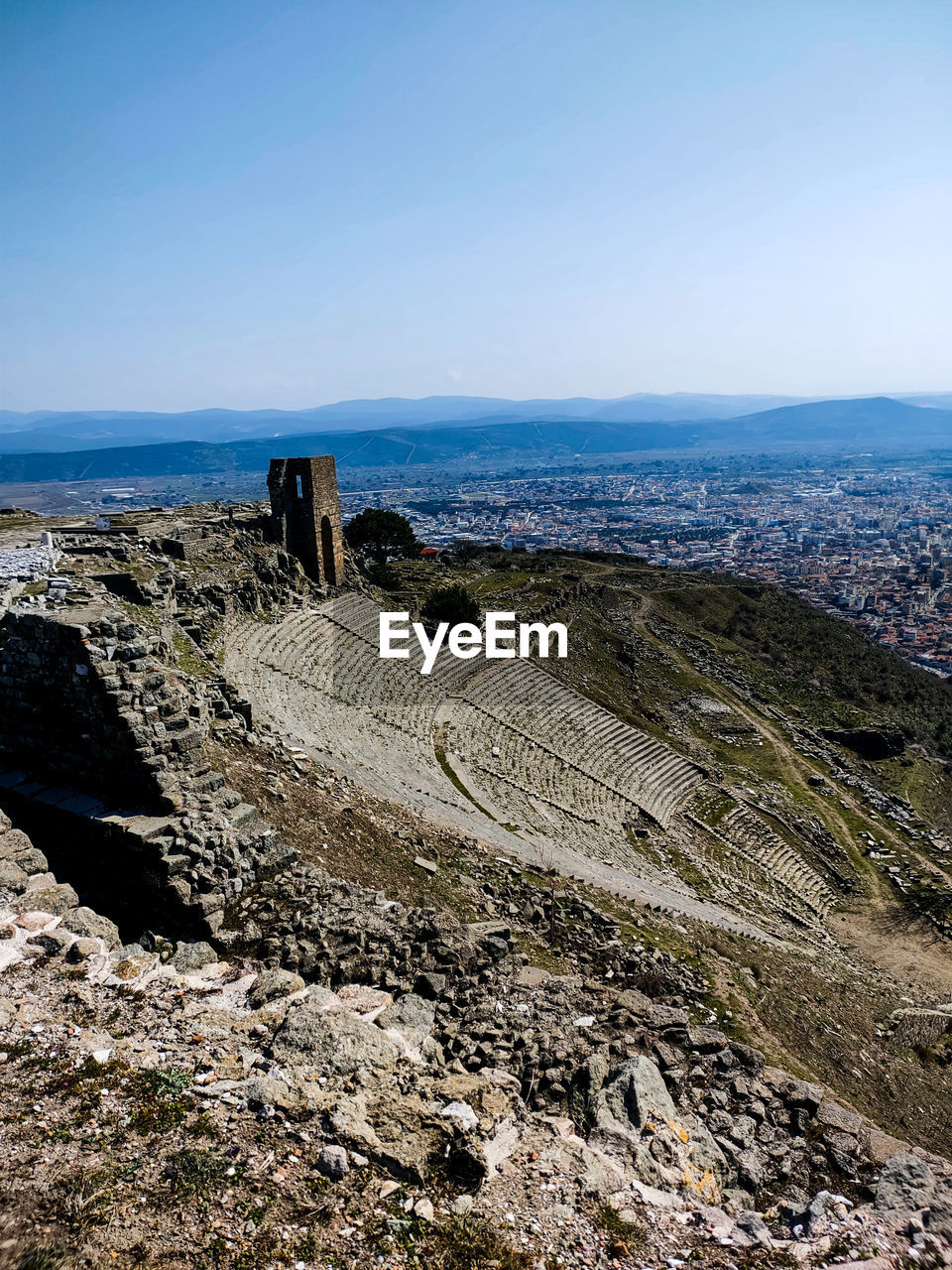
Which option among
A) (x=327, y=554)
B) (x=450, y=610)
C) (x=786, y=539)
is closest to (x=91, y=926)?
(x=327, y=554)

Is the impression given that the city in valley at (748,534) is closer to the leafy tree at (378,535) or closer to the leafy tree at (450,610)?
the leafy tree at (378,535)

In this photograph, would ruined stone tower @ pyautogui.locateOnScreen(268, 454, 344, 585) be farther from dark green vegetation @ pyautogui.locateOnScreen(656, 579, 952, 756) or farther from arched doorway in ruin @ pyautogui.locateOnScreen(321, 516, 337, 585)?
dark green vegetation @ pyautogui.locateOnScreen(656, 579, 952, 756)

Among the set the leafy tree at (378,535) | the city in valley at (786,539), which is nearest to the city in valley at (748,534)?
the city in valley at (786,539)

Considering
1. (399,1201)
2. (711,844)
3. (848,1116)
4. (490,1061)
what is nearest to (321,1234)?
(399,1201)

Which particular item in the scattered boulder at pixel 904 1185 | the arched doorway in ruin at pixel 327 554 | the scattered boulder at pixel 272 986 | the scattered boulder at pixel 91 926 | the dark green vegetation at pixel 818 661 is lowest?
the dark green vegetation at pixel 818 661

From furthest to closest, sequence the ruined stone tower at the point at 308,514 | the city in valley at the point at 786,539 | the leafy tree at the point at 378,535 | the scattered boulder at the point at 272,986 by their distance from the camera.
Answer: the city in valley at the point at 786,539
the leafy tree at the point at 378,535
the ruined stone tower at the point at 308,514
the scattered boulder at the point at 272,986

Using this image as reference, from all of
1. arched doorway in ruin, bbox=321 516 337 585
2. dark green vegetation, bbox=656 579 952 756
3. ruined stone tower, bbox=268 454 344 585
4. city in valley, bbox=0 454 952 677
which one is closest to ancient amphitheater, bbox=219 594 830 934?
arched doorway in ruin, bbox=321 516 337 585

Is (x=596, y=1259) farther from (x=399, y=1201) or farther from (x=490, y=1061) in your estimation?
(x=490, y=1061)

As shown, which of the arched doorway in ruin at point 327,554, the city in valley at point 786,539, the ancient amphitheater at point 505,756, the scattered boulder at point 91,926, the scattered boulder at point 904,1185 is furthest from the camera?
the city in valley at point 786,539
